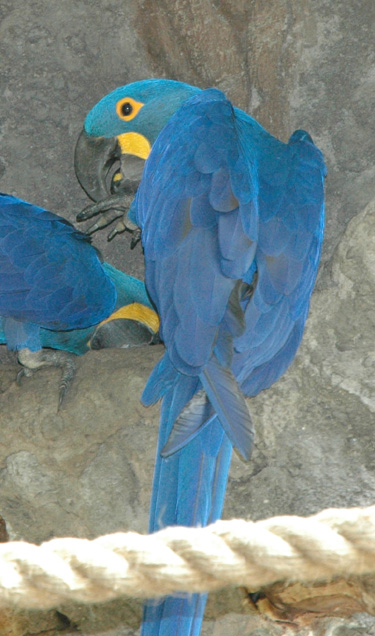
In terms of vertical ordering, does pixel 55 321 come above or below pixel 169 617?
above

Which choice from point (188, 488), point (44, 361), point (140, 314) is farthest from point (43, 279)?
point (188, 488)

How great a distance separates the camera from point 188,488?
67.0 inches

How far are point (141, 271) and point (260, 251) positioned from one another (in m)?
1.20

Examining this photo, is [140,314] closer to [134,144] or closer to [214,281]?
[134,144]

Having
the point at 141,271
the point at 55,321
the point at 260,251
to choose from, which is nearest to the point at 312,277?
the point at 260,251

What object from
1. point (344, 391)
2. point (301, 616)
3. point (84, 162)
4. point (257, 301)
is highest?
point (84, 162)

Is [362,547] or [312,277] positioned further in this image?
[312,277]

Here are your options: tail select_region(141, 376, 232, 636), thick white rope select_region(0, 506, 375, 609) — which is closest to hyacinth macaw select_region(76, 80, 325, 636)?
tail select_region(141, 376, 232, 636)

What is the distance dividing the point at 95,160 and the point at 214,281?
3.52ft

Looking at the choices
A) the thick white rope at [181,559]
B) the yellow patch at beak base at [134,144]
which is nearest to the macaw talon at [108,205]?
the yellow patch at beak base at [134,144]

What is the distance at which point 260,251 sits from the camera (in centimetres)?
204

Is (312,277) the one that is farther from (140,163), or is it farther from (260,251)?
(140,163)

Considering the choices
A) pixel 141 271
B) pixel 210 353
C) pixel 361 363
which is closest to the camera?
pixel 210 353

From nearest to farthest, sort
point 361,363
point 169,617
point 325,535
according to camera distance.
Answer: point 325,535 < point 169,617 < point 361,363
